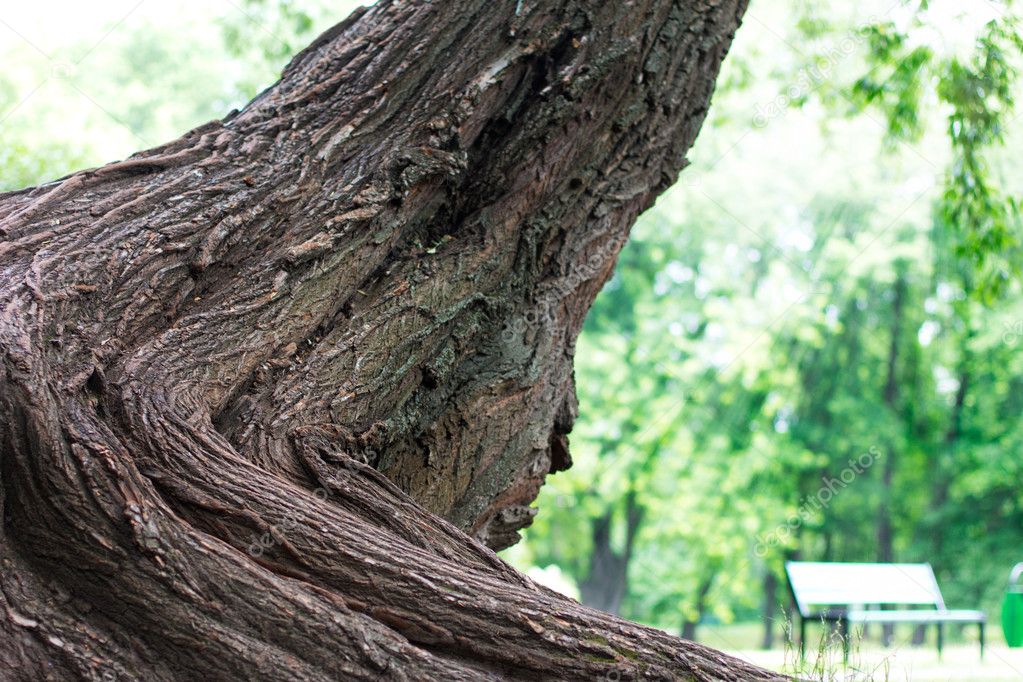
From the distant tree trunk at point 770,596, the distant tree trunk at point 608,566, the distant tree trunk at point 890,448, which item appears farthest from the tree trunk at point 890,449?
the distant tree trunk at point 608,566

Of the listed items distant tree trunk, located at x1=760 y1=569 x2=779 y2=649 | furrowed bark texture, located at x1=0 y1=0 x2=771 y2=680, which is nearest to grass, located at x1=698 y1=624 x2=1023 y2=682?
furrowed bark texture, located at x1=0 y1=0 x2=771 y2=680

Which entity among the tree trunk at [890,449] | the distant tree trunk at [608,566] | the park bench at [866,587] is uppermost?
the tree trunk at [890,449]

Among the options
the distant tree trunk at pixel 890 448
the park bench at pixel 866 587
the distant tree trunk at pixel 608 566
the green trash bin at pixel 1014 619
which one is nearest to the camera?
the green trash bin at pixel 1014 619

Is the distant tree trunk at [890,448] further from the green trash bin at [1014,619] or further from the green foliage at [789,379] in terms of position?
the green trash bin at [1014,619]

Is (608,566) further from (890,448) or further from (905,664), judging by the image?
(905,664)

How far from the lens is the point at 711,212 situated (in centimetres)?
2084

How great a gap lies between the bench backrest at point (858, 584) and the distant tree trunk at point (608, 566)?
11.0m

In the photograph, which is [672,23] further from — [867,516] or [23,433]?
[867,516]

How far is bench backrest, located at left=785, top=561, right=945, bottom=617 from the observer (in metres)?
9.74

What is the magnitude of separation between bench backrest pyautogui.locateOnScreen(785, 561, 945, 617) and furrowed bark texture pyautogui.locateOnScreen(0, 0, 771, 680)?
6.31 meters

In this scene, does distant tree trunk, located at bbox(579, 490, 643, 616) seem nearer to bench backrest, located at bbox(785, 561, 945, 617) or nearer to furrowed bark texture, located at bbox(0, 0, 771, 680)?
bench backrest, located at bbox(785, 561, 945, 617)

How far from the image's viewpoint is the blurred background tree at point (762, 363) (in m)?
19.7

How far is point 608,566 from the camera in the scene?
22.4m

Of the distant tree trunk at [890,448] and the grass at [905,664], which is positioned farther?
the distant tree trunk at [890,448]
